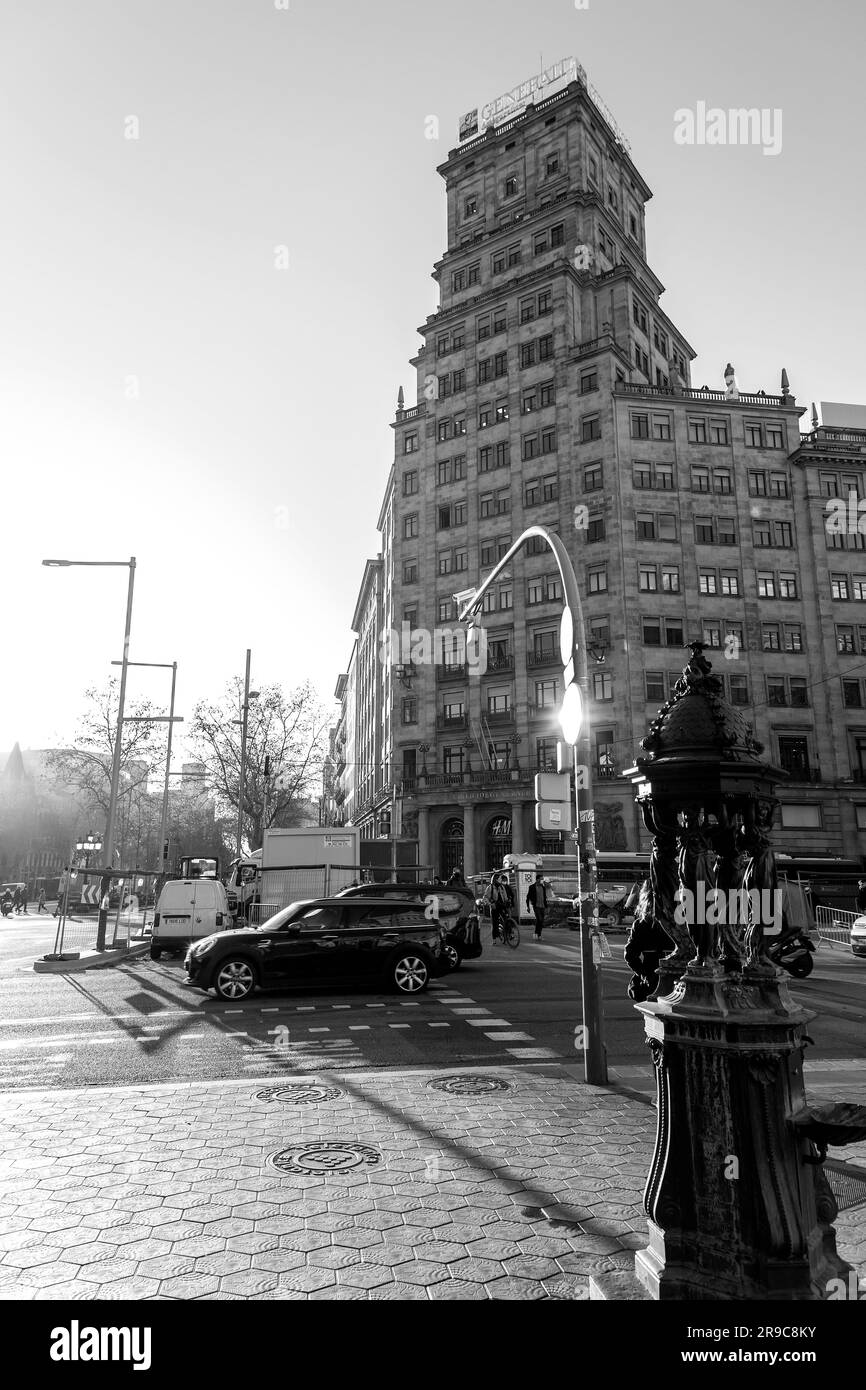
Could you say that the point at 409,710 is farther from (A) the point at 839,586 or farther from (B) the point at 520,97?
(B) the point at 520,97

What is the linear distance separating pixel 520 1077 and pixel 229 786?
5314cm

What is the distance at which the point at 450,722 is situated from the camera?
174 feet

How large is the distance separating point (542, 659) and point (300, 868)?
94.0 ft

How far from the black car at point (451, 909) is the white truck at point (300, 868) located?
5978 millimetres

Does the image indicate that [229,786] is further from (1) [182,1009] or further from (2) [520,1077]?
(2) [520,1077]

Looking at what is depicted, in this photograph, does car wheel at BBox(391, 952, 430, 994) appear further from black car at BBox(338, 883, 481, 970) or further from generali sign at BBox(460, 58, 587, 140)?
generali sign at BBox(460, 58, 587, 140)

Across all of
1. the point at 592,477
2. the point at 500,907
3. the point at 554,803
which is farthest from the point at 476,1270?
the point at 592,477

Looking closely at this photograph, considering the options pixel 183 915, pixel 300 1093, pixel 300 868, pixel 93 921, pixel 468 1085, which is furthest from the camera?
pixel 93 921

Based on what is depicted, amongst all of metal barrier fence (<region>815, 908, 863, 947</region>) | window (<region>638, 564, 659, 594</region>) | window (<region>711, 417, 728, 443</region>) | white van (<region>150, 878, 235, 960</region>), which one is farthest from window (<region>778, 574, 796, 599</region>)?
white van (<region>150, 878, 235, 960</region>)

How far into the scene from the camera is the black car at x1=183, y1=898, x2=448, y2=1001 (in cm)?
1374

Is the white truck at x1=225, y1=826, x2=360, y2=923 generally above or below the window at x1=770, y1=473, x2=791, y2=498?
below

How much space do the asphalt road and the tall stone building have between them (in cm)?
3064

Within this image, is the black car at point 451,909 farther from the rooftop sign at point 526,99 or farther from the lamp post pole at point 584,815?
the rooftop sign at point 526,99

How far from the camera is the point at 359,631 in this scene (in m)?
99.4
